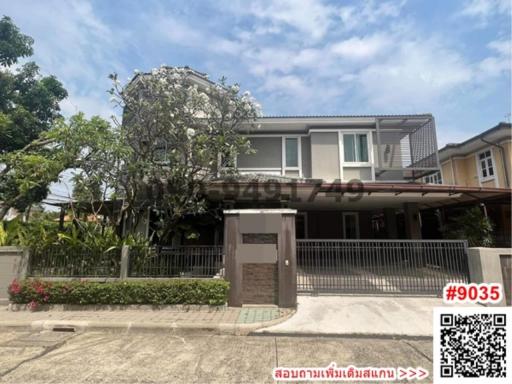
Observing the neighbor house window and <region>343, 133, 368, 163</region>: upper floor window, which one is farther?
the neighbor house window

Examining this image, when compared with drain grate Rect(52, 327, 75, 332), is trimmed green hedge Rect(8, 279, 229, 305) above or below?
above

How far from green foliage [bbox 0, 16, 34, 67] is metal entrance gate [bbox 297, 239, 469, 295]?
48.2 ft

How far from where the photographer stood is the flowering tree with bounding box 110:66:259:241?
7.46m

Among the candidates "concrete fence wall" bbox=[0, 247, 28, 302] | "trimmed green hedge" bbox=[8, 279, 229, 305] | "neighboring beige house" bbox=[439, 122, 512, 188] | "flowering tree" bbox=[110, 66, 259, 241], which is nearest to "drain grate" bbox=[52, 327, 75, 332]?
"trimmed green hedge" bbox=[8, 279, 229, 305]

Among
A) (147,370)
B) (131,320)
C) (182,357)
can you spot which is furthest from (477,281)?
(131,320)

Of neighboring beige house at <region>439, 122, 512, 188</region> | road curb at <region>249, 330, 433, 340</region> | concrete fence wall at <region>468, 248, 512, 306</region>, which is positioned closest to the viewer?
road curb at <region>249, 330, 433, 340</region>

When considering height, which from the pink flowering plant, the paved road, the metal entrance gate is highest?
the metal entrance gate

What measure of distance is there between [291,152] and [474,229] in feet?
26.0

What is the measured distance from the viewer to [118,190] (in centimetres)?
788

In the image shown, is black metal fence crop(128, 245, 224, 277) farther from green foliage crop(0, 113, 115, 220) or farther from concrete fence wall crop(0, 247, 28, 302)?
concrete fence wall crop(0, 247, 28, 302)

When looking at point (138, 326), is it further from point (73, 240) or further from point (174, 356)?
point (73, 240)

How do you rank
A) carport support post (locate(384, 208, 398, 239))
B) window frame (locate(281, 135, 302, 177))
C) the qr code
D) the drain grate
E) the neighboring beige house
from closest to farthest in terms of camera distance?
the qr code → the drain grate → carport support post (locate(384, 208, 398, 239)) → window frame (locate(281, 135, 302, 177)) → the neighboring beige house

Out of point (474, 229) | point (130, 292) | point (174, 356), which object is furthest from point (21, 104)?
point (474, 229)

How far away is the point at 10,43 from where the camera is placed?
11.8m
